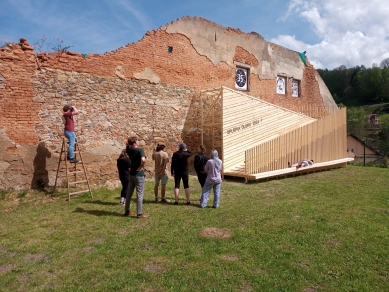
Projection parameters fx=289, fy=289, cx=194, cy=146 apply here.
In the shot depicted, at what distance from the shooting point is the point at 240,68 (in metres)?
13.9

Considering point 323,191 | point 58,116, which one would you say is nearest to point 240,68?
point 323,191

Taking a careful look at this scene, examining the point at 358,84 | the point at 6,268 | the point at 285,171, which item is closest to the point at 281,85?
the point at 285,171

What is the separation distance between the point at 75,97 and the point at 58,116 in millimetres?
771

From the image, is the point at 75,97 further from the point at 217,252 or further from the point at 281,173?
the point at 281,173

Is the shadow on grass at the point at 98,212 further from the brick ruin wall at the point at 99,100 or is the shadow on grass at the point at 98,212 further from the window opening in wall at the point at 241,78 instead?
the window opening in wall at the point at 241,78

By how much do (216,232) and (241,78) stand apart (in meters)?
10.3

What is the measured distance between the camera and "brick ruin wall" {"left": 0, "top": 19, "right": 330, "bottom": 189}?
7.64 m

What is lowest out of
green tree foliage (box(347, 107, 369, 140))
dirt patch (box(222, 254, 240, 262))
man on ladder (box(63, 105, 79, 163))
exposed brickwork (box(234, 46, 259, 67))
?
dirt patch (box(222, 254, 240, 262))

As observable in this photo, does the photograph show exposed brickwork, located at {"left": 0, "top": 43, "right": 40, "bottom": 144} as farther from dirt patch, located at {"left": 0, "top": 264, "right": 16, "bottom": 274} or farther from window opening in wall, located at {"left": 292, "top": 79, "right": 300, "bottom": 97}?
window opening in wall, located at {"left": 292, "top": 79, "right": 300, "bottom": 97}

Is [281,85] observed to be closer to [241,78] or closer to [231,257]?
[241,78]

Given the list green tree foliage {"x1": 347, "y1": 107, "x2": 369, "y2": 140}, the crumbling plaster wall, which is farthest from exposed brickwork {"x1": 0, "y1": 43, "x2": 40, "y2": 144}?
green tree foliage {"x1": 347, "y1": 107, "x2": 369, "y2": 140}

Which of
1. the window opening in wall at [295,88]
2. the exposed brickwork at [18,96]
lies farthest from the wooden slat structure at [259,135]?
the exposed brickwork at [18,96]

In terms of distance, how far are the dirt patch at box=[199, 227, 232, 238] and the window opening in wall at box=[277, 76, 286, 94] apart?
12319mm

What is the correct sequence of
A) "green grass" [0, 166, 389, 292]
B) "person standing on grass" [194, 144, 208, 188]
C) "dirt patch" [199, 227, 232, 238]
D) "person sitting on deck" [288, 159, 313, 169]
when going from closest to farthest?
"green grass" [0, 166, 389, 292]
"dirt patch" [199, 227, 232, 238]
"person standing on grass" [194, 144, 208, 188]
"person sitting on deck" [288, 159, 313, 169]
